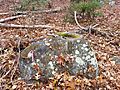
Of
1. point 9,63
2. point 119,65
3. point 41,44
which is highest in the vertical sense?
point 41,44

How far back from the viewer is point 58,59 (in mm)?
4340

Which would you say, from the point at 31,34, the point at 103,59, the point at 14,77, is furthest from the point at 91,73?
the point at 31,34

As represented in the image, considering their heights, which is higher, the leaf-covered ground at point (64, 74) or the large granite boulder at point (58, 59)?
the large granite boulder at point (58, 59)

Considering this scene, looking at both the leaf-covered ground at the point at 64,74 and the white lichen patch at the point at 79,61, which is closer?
the leaf-covered ground at the point at 64,74

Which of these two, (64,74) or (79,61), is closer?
(64,74)

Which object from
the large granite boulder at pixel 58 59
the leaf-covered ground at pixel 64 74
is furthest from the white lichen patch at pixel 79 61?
the leaf-covered ground at pixel 64 74

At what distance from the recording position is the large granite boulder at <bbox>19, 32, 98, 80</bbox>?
4312 mm

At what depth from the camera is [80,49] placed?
4504mm

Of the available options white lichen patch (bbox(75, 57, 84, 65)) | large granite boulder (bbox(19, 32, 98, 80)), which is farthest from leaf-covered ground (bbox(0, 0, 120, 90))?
white lichen patch (bbox(75, 57, 84, 65))

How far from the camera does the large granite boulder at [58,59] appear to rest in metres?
4.31

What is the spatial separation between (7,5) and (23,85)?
7.29 meters

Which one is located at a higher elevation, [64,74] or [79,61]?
[79,61]

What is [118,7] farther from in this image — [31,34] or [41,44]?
[41,44]

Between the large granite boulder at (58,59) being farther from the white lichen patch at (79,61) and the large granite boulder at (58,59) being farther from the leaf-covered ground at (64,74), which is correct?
the leaf-covered ground at (64,74)
